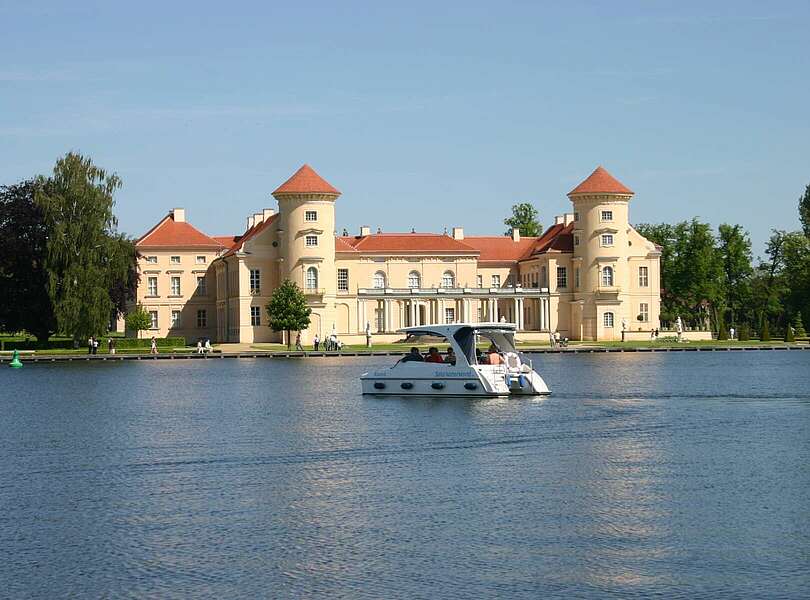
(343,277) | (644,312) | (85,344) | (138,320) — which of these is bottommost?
(85,344)

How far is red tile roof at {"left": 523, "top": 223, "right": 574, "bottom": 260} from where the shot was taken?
111m

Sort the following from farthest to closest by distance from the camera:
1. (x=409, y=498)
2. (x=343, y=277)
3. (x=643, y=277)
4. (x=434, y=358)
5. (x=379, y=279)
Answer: (x=379, y=279)
(x=643, y=277)
(x=343, y=277)
(x=434, y=358)
(x=409, y=498)

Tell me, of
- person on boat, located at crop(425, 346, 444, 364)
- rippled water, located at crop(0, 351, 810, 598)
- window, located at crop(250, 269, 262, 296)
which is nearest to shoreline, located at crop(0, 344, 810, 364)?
window, located at crop(250, 269, 262, 296)

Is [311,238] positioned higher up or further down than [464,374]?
higher up

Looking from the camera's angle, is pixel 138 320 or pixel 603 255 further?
pixel 603 255

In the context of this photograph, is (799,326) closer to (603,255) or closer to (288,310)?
(603,255)

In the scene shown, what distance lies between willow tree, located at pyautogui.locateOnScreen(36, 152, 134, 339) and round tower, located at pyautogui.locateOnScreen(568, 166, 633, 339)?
41191 millimetres

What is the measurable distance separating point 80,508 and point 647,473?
35.6ft

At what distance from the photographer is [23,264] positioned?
84.9 meters

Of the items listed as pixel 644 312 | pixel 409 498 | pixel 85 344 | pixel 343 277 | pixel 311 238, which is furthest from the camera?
pixel 644 312

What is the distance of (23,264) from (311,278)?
2473 cm

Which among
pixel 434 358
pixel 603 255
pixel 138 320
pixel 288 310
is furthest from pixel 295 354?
pixel 434 358

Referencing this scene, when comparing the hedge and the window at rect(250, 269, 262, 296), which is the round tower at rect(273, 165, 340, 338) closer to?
the window at rect(250, 269, 262, 296)

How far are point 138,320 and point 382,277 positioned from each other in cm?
2117
